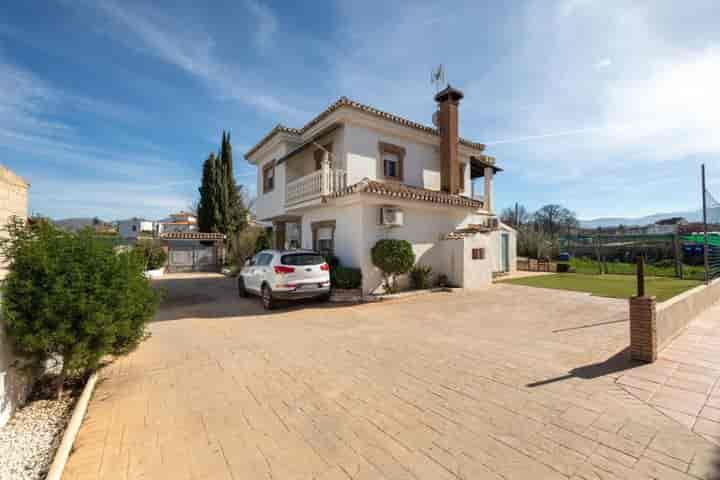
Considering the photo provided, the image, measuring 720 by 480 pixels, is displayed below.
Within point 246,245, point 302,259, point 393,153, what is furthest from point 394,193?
point 246,245

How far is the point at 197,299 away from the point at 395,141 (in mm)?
10090

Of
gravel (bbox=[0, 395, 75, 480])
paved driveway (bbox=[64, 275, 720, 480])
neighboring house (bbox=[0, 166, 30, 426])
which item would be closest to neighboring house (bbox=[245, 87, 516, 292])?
paved driveway (bbox=[64, 275, 720, 480])

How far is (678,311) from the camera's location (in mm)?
5785

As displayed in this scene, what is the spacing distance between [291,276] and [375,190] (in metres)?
3.84

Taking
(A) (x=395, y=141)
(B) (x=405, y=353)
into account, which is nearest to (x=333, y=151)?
(A) (x=395, y=141)

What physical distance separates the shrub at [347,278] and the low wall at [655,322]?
22.7 ft

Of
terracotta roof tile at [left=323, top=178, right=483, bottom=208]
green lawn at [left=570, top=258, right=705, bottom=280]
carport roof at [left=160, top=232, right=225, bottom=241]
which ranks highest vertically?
terracotta roof tile at [left=323, top=178, right=483, bottom=208]

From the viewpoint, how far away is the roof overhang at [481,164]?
16405 mm

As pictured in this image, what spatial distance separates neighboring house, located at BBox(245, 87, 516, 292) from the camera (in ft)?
34.3

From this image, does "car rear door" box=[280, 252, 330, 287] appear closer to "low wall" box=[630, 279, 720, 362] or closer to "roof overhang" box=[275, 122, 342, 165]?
"roof overhang" box=[275, 122, 342, 165]

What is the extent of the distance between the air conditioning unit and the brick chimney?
443cm

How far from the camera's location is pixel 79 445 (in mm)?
2650

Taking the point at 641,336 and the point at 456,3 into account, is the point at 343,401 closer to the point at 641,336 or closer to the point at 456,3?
the point at 641,336

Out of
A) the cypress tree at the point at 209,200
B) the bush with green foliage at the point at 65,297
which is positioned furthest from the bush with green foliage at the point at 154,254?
the bush with green foliage at the point at 65,297
